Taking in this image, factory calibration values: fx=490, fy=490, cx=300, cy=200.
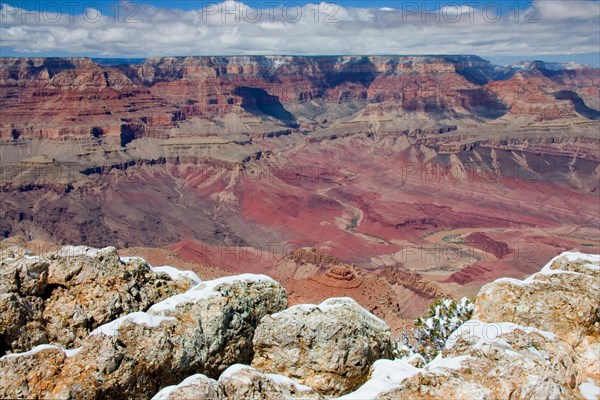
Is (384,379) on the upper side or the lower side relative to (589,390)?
upper

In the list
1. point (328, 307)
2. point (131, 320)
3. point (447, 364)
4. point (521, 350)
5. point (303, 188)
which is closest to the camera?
point (447, 364)

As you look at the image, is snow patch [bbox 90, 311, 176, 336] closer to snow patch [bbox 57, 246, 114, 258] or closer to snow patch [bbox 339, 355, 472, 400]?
snow patch [bbox 57, 246, 114, 258]

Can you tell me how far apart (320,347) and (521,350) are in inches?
168

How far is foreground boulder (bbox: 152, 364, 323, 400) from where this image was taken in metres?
8.23

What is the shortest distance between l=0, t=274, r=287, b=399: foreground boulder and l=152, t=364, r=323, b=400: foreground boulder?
1.22m

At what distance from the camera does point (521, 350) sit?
34.1 ft

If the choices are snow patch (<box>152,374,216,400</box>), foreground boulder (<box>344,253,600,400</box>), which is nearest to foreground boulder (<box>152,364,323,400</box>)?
snow patch (<box>152,374,216,400</box>)

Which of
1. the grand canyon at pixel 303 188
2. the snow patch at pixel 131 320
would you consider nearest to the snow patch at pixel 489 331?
the snow patch at pixel 131 320

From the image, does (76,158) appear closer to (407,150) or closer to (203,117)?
(203,117)

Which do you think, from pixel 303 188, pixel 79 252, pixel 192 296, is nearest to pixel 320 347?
pixel 192 296

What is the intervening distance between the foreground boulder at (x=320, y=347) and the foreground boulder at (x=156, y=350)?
661 mm

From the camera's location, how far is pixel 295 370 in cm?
1069

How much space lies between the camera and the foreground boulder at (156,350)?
8.68m

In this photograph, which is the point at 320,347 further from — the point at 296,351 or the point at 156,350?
the point at 156,350
